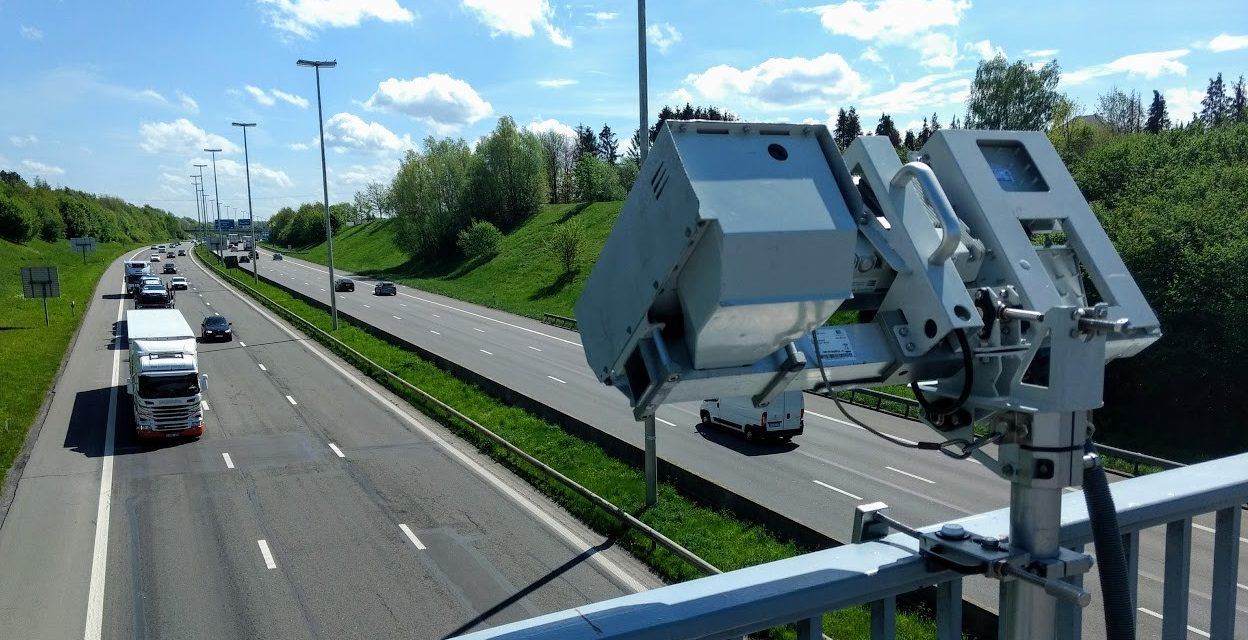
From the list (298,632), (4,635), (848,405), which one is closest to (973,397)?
(298,632)

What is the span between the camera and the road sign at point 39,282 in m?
44.9

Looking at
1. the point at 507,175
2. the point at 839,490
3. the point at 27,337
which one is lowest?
the point at 839,490

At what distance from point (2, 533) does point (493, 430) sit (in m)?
12.1

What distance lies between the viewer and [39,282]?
149 feet

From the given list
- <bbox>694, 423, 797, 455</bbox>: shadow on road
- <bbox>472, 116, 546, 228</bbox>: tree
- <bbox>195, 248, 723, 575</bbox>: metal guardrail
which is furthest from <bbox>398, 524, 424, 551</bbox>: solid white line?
<bbox>472, 116, 546, 228</bbox>: tree

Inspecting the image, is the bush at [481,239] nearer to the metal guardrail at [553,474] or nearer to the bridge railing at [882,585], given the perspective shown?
the metal guardrail at [553,474]

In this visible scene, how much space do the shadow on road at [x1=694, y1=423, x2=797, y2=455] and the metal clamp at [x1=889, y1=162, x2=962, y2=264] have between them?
2123 cm

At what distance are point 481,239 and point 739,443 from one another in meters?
59.7

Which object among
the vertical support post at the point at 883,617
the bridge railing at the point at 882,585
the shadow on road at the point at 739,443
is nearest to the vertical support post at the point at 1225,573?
the bridge railing at the point at 882,585

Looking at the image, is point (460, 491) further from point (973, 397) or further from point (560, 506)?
point (973, 397)

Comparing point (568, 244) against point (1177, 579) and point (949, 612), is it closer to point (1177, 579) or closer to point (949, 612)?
point (1177, 579)

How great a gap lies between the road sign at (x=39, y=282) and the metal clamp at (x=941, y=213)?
174ft

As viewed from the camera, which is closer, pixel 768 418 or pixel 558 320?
pixel 768 418

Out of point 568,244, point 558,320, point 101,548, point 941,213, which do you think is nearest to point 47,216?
point 568,244
